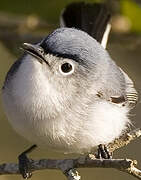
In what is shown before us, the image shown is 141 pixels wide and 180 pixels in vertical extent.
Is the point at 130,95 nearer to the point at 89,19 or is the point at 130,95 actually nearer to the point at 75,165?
the point at 89,19

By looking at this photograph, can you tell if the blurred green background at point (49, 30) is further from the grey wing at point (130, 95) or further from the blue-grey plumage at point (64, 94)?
the blue-grey plumage at point (64, 94)

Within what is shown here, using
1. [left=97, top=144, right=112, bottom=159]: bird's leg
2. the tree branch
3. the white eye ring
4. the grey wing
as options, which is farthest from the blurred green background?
the tree branch

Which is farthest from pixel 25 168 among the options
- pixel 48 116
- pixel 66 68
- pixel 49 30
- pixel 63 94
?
pixel 49 30

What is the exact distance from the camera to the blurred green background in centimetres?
370

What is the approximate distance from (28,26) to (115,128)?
1.02 meters

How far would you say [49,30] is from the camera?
3990 mm

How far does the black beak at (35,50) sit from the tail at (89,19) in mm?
946

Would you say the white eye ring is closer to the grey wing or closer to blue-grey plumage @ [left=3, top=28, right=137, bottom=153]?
blue-grey plumage @ [left=3, top=28, right=137, bottom=153]

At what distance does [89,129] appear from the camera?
9.77 feet

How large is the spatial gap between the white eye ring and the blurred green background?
0.63 meters

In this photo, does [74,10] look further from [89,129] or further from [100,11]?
[89,129]

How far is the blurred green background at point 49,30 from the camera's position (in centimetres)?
370

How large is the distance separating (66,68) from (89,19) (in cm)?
107

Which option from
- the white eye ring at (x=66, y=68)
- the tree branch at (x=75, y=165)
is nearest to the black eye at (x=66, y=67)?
the white eye ring at (x=66, y=68)
